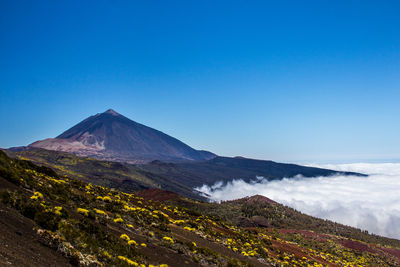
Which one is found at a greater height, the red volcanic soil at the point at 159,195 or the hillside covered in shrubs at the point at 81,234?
the hillside covered in shrubs at the point at 81,234

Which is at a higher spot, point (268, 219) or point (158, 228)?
point (158, 228)

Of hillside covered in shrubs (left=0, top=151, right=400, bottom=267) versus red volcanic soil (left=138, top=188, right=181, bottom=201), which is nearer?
hillside covered in shrubs (left=0, top=151, right=400, bottom=267)

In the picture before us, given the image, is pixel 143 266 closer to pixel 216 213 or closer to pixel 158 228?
pixel 158 228

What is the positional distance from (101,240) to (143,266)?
11.0ft

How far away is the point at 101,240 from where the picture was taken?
15.0 meters

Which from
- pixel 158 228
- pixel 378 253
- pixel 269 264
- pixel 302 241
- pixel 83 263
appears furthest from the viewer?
pixel 378 253

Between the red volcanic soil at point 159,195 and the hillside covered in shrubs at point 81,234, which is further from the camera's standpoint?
the red volcanic soil at point 159,195

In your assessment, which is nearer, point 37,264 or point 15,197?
point 37,264

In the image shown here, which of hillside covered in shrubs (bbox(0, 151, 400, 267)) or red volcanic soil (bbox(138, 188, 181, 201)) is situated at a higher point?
hillside covered in shrubs (bbox(0, 151, 400, 267))

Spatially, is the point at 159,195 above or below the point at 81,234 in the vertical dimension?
below

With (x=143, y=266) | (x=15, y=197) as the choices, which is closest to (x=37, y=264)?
(x=143, y=266)

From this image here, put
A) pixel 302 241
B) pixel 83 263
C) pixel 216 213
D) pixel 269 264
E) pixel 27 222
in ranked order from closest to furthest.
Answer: pixel 83 263 < pixel 27 222 < pixel 269 264 < pixel 302 241 < pixel 216 213

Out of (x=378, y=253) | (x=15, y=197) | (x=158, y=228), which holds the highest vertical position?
(x=15, y=197)

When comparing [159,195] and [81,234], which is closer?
[81,234]
